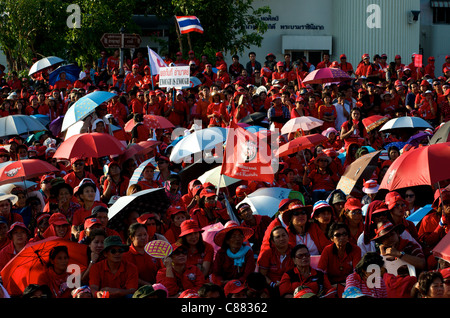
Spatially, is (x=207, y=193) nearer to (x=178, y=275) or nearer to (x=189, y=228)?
(x=189, y=228)

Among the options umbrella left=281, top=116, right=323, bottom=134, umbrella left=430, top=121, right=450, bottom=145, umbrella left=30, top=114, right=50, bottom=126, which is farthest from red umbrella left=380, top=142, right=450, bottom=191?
umbrella left=30, top=114, right=50, bottom=126

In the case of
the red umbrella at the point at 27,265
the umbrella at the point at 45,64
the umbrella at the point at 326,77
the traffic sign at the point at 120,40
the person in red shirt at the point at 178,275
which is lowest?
the person in red shirt at the point at 178,275

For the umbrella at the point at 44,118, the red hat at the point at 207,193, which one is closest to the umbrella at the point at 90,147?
the red hat at the point at 207,193

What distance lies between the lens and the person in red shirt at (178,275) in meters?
8.15

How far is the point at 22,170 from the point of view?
37.3ft

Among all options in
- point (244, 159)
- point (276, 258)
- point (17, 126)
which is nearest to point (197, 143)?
point (244, 159)

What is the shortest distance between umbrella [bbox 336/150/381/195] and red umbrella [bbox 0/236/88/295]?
14.4 ft

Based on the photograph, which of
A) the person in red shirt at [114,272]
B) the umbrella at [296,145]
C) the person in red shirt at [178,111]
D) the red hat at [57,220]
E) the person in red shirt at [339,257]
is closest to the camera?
the person in red shirt at [114,272]

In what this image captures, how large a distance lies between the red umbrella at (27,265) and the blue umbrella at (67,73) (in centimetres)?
1385

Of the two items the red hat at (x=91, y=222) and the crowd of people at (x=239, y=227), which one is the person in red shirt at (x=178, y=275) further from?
the red hat at (x=91, y=222)

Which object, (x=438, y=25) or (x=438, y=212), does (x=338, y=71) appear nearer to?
(x=438, y=212)

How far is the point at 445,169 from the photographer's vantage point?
333 inches
